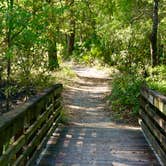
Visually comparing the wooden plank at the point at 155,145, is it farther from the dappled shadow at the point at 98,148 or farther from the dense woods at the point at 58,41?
the dense woods at the point at 58,41

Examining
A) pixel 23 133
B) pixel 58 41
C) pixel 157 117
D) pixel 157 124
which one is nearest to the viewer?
pixel 23 133

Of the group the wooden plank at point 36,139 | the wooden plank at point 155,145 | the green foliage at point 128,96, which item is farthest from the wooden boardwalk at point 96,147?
the green foliage at point 128,96

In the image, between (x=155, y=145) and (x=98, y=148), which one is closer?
(x=155, y=145)

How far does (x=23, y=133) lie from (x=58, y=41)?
13.1 meters

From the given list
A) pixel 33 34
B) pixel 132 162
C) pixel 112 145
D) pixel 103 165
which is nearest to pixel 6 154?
pixel 103 165

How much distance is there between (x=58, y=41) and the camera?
18000mm

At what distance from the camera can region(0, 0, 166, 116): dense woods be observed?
33.3ft

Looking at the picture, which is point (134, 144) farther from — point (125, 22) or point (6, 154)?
point (125, 22)

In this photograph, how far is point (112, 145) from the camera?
25.1 feet

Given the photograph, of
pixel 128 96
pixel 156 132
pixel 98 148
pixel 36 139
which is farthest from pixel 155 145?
pixel 128 96

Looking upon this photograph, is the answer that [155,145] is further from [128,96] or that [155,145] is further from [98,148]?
[128,96]

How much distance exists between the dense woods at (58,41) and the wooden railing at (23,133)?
10.8 feet

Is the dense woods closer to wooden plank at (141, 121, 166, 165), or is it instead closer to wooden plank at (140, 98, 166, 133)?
wooden plank at (141, 121, 166, 165)

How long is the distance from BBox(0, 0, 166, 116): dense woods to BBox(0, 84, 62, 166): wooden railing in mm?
3296
